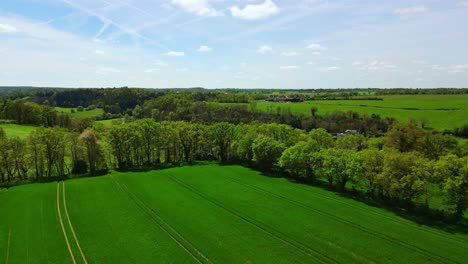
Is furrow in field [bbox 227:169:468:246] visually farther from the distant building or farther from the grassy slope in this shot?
the distant building

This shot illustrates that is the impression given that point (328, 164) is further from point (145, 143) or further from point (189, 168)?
point (145, 143)

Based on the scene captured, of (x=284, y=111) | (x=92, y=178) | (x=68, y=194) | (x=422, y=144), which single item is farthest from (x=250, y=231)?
(x=284, y=111)

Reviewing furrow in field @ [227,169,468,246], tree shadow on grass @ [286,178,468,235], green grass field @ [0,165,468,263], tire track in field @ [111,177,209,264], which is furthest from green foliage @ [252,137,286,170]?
tire track in field @ [111,177,209,264]

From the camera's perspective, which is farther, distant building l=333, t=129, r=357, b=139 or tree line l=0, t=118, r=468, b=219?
distant building l=333, t=129, r=357, b=139

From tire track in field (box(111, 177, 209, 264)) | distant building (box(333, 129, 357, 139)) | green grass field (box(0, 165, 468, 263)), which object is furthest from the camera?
distant building (box(333, 129, 357, 139))

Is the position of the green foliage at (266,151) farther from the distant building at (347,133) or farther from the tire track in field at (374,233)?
the distant building at (347,133)

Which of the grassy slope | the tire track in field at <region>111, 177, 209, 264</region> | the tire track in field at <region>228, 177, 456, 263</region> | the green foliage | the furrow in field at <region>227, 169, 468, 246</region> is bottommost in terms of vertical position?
the furrow in field at <region>227, 169, 468, 246</region>

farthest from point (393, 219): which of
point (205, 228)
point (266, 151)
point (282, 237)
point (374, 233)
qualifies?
point (266, 151)

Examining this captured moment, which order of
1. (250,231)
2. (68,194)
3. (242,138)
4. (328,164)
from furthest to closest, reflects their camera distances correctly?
1. (242,138)
2. (328,164)
3. (68,194)
4. (250,231)
